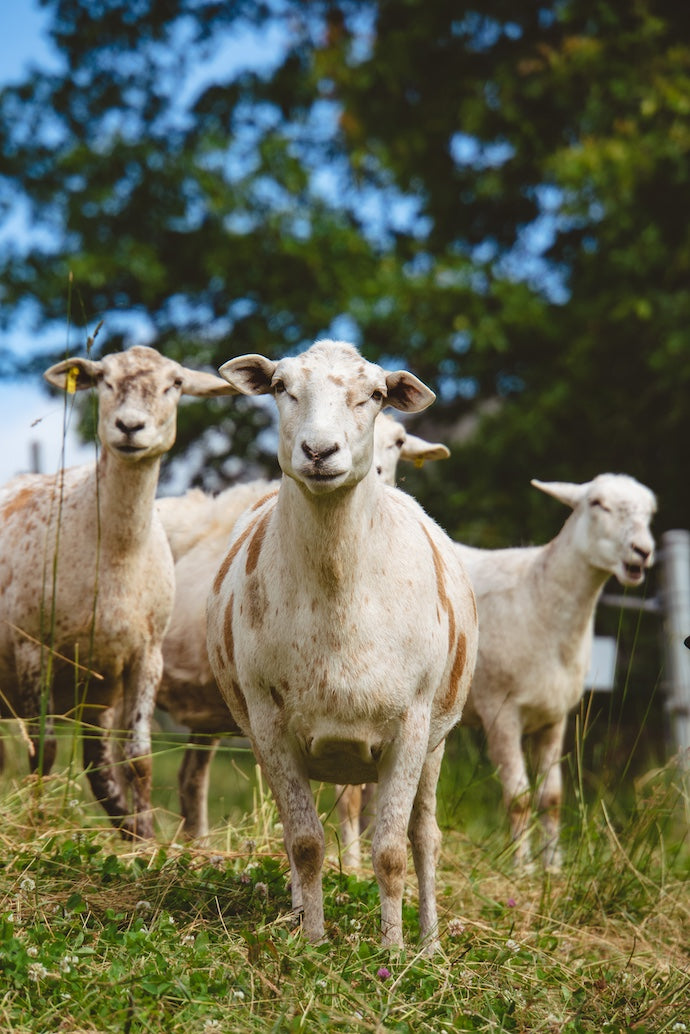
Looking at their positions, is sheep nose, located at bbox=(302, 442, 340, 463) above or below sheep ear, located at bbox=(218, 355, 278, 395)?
below

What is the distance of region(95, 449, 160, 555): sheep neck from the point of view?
18.5 ft

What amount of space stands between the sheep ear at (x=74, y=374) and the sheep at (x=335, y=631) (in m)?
1.51

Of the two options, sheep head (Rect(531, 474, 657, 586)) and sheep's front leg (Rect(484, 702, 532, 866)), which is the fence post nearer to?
sheep head (Rect(531, 474, 657, 586))

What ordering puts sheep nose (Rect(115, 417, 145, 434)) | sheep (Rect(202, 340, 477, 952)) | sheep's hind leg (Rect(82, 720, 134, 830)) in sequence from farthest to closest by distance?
sheep's hind leg (Rect(82, 720, 134, 830)), sheep nose (Rect(115, 417, 145, 434)), sheep (Rect(202, 340, 477, 952))

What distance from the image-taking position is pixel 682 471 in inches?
448

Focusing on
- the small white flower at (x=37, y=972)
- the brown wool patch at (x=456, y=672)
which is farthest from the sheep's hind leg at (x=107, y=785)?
the small white flower at (x=37, y=972)

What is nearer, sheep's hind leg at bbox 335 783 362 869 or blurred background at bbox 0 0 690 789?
sheep's hind leg at bbox 335 783 362 869

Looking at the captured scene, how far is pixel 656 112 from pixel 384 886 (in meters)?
9.28

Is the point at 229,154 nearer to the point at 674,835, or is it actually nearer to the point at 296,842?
the point at 674,835

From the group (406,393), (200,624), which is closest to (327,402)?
(406,393)

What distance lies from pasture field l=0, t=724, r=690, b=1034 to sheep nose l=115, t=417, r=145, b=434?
4.92 feet

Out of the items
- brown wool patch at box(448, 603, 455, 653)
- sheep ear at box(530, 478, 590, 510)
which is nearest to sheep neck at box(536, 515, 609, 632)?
sheep ear at box(530, 478, 590, 510)

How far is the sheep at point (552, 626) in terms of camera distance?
722cm

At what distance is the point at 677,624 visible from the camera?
29.3 ft
